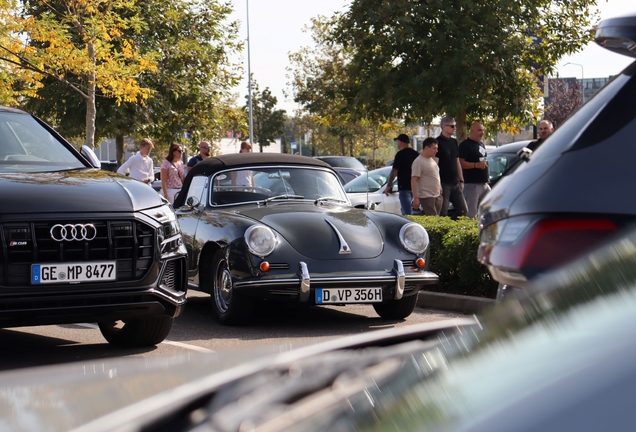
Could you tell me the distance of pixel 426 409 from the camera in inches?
38.6

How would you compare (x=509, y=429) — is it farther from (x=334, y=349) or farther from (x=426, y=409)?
(x=334, y=349)

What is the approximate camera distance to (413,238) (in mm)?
8164

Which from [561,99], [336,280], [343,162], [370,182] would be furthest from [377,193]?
[561,99]

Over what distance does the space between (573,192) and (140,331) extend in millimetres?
4284

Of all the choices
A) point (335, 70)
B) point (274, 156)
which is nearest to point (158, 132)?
point (335, 70)

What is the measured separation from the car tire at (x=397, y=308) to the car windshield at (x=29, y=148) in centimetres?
308

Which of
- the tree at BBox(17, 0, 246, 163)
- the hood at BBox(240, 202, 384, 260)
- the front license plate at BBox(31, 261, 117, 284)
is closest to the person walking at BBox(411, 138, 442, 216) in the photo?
the hood at BBox(240, 202, 384, 260)

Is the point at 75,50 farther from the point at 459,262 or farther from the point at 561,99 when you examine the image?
the point at 561,99

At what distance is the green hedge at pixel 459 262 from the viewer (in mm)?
9305

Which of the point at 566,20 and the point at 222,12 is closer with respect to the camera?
the point at 566,20

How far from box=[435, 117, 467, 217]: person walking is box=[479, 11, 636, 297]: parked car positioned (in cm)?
1020

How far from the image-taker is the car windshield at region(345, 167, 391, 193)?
2120cm

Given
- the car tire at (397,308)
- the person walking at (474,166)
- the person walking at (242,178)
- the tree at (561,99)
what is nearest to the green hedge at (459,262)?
the car tire at (397,308)

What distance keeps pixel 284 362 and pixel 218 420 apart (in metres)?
0.49
